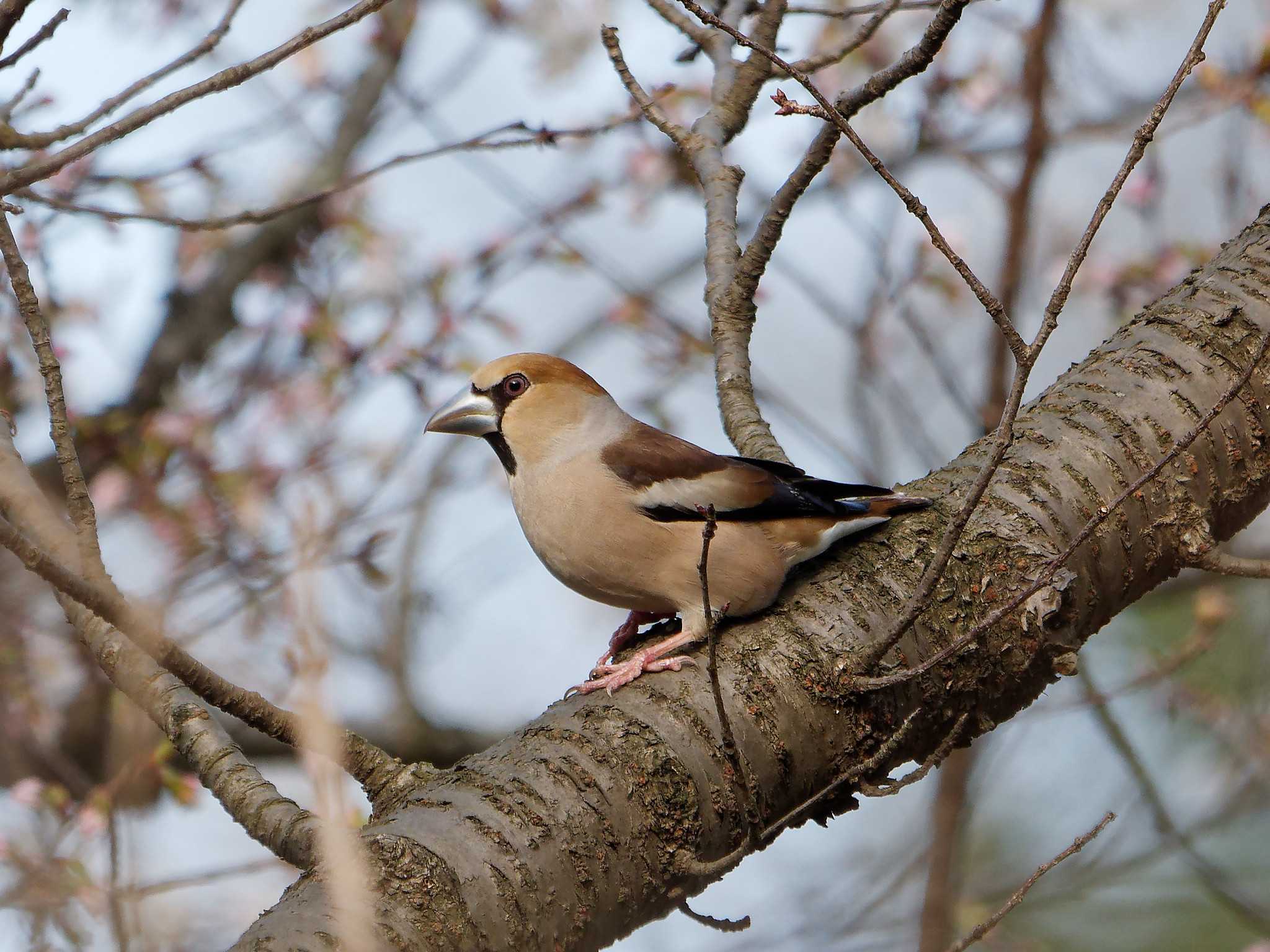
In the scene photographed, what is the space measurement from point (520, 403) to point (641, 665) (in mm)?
1341

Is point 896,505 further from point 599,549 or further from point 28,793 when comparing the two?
point 28,793

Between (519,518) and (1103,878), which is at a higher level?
(519,518)

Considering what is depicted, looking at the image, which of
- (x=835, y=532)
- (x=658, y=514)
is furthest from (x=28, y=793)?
(x=835, y=532)

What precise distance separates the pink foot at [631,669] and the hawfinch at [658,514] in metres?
0.02

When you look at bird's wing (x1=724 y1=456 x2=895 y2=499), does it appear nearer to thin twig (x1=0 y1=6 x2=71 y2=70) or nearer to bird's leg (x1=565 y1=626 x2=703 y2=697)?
bird's leg (x1=565 y1=626 x2=703 y2=697)

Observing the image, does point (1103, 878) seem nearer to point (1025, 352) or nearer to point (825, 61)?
point (825, 61)

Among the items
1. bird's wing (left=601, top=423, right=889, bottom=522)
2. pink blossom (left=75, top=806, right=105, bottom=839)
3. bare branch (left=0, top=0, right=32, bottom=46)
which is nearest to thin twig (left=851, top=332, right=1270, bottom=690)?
bird's wing (left=601, top=423, right=889, bottom=522)

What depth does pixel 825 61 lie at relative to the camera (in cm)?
368

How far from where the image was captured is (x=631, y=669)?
2.66 metres

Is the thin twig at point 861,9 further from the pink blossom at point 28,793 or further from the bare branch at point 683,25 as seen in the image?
the pink blossom at point 28,793

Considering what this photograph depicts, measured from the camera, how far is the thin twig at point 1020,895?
76.7 inches

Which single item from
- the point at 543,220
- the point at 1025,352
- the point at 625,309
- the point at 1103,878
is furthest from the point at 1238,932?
the point at 1025,352

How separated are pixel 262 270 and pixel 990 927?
775 cm

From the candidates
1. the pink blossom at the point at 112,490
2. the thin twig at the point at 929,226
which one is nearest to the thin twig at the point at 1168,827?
the thin twig at the point at 929,226
